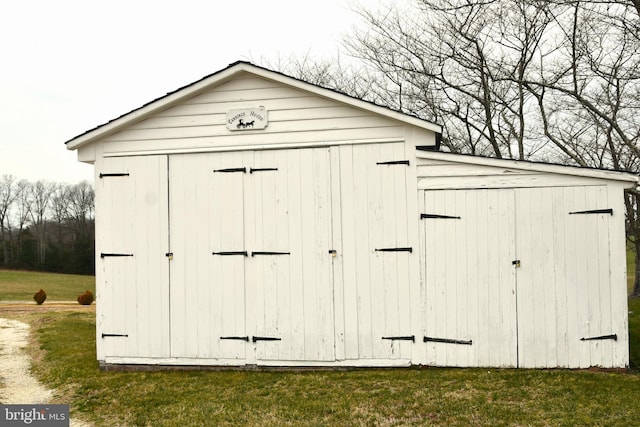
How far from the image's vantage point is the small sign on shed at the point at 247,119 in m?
7.82

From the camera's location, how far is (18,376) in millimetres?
8805

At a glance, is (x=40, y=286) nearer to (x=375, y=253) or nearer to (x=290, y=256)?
(x=290, y=256)

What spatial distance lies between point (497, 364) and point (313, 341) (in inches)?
93.4

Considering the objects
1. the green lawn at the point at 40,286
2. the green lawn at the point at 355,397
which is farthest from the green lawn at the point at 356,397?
the green lawn at the point at 40,286

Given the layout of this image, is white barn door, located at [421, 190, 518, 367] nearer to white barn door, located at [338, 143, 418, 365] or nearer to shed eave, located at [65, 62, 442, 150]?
white barn door, located at [338, 143, 418, 365]

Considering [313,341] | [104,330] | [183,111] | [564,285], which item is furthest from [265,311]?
[564,285]

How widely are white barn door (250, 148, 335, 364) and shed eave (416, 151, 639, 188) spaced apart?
1514 millimetres

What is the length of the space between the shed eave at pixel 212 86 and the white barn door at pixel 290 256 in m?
0.77

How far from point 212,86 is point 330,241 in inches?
105

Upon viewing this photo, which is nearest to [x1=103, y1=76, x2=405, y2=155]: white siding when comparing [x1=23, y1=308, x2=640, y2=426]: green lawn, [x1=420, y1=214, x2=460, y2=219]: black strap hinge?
[x1=420, y1=214, x2=460, y2=219]: black strap hinge

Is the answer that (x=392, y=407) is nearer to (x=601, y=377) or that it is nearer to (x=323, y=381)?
(x=323, y=381)

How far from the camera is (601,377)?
265 inches

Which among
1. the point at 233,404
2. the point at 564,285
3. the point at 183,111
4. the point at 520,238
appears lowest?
the point at 233,404

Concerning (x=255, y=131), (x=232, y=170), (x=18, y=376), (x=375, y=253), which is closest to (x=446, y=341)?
(x=375, y=253)
